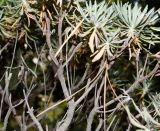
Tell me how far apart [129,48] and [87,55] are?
297mm

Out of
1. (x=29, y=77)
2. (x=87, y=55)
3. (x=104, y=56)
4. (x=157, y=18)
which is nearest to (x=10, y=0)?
(x=87, y=55)

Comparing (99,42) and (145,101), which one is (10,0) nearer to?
(99,42)

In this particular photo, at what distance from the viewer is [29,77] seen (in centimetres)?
262

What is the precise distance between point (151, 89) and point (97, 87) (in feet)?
0.77

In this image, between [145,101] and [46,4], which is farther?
[145,101]

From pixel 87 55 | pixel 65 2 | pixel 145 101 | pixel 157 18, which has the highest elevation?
pixel 65 2

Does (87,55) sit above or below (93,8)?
below

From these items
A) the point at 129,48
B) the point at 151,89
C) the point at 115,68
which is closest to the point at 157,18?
the point at 129,48

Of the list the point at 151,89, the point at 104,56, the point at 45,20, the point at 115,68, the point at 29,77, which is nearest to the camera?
the point at 104,56

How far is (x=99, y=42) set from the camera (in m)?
1.39

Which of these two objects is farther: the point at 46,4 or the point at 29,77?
the point at 29,77

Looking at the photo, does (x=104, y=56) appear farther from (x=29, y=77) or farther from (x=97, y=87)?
(x=29, y=77)

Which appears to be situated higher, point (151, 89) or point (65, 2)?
point (65, 2)

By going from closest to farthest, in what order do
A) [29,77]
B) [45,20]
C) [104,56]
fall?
[104,56] → [45,20] → [29,77]
